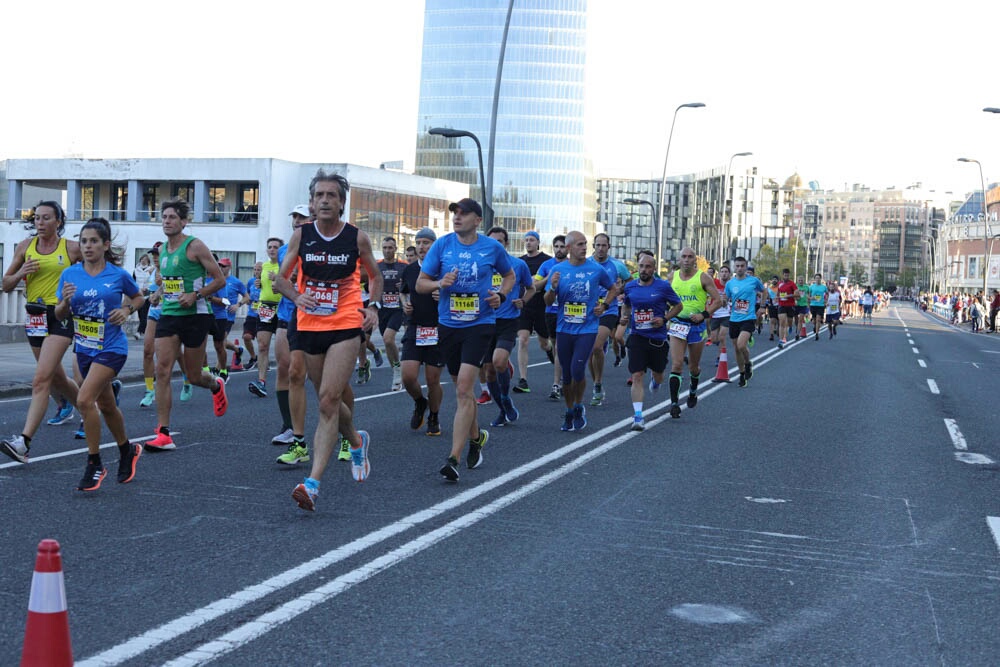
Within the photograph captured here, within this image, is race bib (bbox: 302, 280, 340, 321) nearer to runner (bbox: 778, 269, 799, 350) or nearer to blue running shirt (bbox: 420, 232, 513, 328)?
blue running shirt (bbox: 420, 232, 513, 328)

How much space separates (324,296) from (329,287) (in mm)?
68

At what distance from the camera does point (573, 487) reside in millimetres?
7887

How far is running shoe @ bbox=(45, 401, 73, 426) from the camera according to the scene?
10.6 meters

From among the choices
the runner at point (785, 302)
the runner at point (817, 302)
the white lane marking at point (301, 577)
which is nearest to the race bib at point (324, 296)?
the white lane marking at point (301, 577)

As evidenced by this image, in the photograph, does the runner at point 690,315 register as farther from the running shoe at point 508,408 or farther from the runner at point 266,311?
the runner at point 266,311

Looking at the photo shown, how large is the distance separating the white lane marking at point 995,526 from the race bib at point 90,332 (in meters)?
5.55

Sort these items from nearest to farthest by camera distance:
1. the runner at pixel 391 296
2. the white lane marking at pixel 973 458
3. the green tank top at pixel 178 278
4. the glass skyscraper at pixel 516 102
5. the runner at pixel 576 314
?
the green tank top at pixel 178 278, the white lane marking at pixel 973 458, the runner at pixel 576 314, the runner at pixel 391 296, the glass skyscraper at pixel 516 102

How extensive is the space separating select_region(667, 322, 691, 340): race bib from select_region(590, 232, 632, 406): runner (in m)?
0.74

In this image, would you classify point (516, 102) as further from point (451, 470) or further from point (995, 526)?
point (995, 526)

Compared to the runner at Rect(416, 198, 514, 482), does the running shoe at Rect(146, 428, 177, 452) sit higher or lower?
lower

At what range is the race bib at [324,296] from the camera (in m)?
6.98

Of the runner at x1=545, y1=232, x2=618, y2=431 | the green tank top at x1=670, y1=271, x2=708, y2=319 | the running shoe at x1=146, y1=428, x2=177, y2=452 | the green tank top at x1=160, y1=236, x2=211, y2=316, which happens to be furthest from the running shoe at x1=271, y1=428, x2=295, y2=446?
the green tank top at x1=670, y1=271, x2=708, y2=319

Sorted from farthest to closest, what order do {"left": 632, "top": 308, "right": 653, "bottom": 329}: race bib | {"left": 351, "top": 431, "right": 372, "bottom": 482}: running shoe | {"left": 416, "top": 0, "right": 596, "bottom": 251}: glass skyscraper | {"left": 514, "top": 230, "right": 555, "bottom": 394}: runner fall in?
{"left": 416, "top": 0, "right": 596, "bottom": 251}: glass skyscraper < {"left": 514, "top": 230, "right": 555, "bottom": 394}: runner < {"left": 632, "top": 308, "right": 653, "bottom": 329}: race bib < {"left": 351, "top": 431, "right": 372, "bottom": 482}: running shoe

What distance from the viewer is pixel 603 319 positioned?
1406 cm
